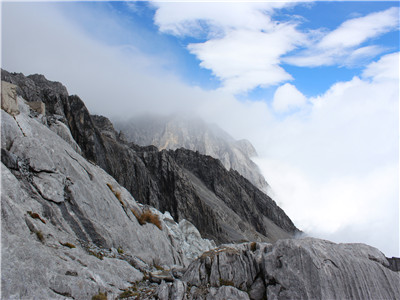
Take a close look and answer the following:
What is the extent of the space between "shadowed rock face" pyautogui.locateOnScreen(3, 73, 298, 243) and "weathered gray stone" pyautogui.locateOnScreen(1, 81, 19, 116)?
31117mm

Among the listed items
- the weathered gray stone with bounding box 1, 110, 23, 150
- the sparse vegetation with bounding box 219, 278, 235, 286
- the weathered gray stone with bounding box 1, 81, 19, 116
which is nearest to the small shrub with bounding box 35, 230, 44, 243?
the weathered gray stone with bounding box 1, 110, 23, 150

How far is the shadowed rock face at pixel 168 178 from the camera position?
78250mm

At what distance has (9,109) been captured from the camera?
73.5 ft

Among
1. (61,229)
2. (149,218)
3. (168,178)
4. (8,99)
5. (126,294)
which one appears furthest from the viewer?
(168,178)

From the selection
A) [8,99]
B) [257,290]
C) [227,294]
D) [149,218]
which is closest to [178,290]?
[227,294]

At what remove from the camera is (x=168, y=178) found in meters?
108

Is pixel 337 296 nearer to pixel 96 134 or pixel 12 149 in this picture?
pixel 12 149

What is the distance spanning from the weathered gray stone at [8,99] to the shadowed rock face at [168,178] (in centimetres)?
3112

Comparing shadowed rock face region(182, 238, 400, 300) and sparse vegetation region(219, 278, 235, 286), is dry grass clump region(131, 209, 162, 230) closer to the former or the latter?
shadowed rock face region(182, 238, 400, 300)

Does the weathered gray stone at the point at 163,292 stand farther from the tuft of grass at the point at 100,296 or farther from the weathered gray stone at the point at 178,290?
the tuft of grass at the point at 100,296

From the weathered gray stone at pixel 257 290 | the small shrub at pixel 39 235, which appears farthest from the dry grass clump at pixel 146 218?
the weathered gray stone at pixel 257 290

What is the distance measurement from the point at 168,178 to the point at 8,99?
86.7m

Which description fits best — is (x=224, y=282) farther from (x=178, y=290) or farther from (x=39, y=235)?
(x=39, y=235)

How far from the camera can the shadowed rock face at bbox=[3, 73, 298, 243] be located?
78.2 meters
